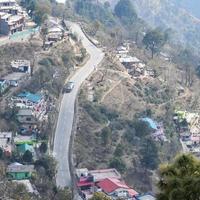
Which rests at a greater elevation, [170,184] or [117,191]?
[170,184]

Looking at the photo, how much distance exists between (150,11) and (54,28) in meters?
A: 51.3

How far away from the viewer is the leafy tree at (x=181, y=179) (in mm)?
5727

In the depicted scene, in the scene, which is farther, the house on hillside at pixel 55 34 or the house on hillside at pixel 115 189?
the house on hillside at pixel 55 34

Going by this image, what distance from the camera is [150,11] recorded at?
85.3 m

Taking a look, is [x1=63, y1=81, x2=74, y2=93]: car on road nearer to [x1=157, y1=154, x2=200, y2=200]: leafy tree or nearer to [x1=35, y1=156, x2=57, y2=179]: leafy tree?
[x1=35, y1=156, x2=57, y2=179]: leafy tree

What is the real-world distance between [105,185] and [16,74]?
31.3 feet

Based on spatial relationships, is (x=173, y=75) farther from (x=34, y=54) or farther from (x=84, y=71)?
(x=34, y=54)

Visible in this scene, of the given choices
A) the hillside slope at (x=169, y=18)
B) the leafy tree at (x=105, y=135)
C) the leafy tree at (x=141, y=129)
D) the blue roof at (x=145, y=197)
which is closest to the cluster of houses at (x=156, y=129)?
the leafy tree at (x=141, y=129)

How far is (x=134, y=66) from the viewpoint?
37.2 meters

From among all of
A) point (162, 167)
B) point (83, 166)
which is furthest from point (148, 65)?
point (162, 167)

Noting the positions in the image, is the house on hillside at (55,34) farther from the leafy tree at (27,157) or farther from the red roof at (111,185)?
the red roof at (111,185)

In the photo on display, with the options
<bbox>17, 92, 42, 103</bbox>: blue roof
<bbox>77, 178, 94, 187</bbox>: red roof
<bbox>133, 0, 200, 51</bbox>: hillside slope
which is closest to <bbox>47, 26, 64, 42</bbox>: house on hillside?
<bbox>17, 92, 42, 103</bbox>: blue roof

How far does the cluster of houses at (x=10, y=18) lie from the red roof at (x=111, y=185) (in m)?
14.6

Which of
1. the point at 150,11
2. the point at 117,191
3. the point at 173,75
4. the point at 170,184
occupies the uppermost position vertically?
the point at 170,184
